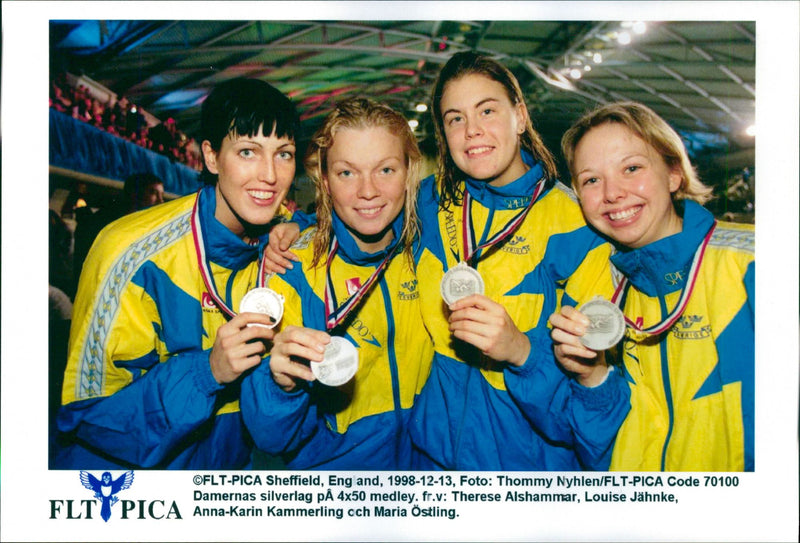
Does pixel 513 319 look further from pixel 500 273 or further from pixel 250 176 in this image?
pixel 250 176

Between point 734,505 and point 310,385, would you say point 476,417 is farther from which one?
point 734,505

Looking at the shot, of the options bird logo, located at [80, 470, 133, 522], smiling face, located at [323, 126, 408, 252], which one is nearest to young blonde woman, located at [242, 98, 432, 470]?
smiling face, located at [323, 126, 408, 252]

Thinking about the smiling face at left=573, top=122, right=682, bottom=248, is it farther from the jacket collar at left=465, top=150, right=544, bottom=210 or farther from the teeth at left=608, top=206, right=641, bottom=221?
the jacket collar at left=465, top=150, right=544, bottom=210

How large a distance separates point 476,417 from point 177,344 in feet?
4.35

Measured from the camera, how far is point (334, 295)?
2979mm

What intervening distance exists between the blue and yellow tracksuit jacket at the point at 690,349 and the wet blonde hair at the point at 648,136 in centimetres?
9

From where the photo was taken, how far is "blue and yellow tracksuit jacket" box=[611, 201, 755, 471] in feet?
9.56

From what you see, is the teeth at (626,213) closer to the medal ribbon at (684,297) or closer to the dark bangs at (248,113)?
the medal ribbon at (684,297)

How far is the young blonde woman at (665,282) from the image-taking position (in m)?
2.90

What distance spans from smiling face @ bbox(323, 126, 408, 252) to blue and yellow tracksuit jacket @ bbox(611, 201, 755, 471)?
Answer: 1.00 meters

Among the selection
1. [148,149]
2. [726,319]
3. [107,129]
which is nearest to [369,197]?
[148,149]

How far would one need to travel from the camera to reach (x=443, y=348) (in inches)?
117

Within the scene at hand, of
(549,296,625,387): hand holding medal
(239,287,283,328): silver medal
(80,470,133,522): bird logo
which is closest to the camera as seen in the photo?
(549,296,625,387): hand holding medal

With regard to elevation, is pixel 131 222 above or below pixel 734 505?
above
